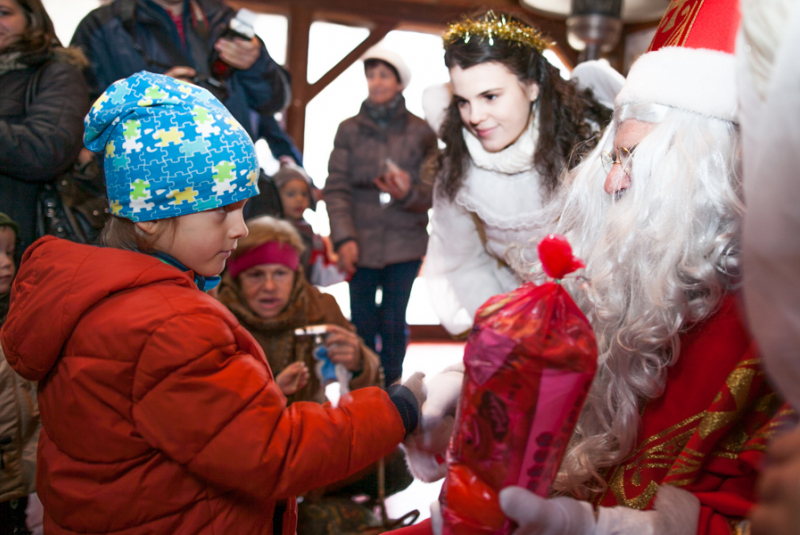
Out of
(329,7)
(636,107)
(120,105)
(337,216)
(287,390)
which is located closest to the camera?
(120,105)

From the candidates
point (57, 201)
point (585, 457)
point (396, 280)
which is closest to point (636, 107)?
point (585, 457)

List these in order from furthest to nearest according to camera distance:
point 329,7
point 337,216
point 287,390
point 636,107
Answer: point 329,7 → point 337,216 → point 287,390 → point 636,107

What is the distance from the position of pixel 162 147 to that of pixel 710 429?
104 centimetres

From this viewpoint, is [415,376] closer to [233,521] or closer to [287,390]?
[233,521]

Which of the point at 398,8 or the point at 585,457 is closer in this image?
the point at 585,457

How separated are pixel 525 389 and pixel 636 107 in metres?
0.71

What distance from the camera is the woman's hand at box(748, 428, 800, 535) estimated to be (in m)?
0.52

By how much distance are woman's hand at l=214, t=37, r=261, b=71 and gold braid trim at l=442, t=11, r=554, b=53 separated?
2.93ft

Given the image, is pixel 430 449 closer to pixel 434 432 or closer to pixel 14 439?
pixel 434 432

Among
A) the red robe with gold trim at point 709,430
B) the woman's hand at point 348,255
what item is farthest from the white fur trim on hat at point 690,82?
the woman's hand at point 348,255

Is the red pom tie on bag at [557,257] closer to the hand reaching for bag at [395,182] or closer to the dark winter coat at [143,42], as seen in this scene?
the dark winter coat at [143,42]

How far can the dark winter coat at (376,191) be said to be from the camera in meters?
3.28

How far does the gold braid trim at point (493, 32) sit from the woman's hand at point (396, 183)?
1206 mm

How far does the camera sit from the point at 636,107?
119cm
